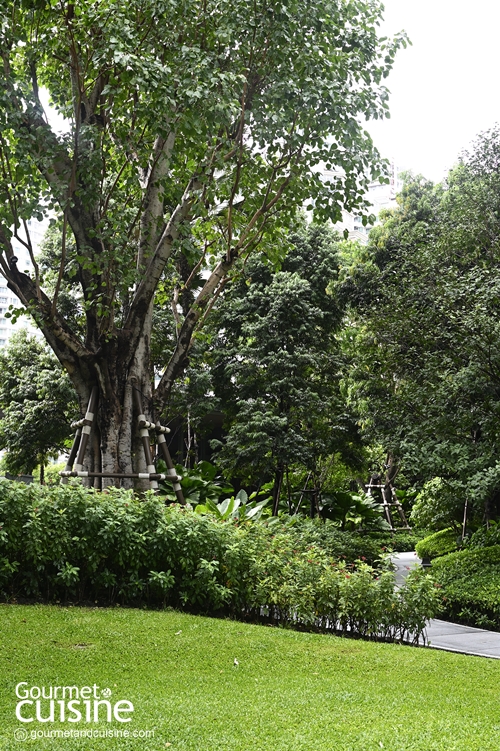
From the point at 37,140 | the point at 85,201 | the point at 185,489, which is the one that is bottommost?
the point at 185,489

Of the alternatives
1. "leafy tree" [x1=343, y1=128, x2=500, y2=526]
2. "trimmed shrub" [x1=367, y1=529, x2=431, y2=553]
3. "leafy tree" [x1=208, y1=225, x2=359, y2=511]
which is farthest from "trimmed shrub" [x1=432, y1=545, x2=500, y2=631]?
"trimmed shrub" [x1=367, y1=529, x2=431, y2=553]

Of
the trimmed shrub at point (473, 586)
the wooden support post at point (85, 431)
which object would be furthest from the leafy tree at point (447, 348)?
the wooden support post at point (85, 431)

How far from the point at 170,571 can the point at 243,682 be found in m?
2.25

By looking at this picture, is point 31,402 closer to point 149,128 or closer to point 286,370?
point 286,370

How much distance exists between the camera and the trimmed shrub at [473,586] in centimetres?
872

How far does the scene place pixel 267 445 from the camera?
14438 mm

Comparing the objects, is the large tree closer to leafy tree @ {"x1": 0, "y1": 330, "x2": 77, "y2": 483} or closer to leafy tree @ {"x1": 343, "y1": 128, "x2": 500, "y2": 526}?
leafy tree @ {"x1": 343, "y1": 128, "x2": 500, "y2": 526}

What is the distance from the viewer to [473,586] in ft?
30.6

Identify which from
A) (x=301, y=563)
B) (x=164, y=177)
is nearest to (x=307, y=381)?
(x=164, y=177)

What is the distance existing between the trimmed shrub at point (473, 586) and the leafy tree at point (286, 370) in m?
4.74

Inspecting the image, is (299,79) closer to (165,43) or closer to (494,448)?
(165,43)

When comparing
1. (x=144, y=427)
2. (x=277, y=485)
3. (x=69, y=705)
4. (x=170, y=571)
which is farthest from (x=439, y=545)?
(x=69, y=705)

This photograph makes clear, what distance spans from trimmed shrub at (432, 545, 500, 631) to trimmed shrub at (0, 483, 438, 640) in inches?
48.6

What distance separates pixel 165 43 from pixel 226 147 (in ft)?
4.58
